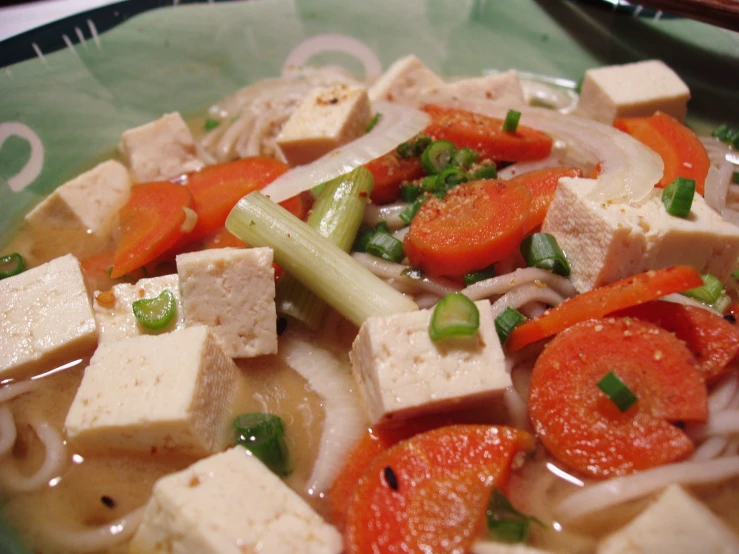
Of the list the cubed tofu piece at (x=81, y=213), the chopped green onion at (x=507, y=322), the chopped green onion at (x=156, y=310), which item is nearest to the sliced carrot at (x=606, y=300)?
the chopped green onion at (x=507, y=322)

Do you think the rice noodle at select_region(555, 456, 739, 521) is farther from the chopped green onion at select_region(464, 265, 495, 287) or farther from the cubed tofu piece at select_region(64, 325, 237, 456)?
the cubed tofu piece at select_region(64, 325, 237, 456)

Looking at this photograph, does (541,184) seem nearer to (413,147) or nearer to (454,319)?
(413,147)

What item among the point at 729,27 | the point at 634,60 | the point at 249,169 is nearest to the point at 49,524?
the point at 249,169

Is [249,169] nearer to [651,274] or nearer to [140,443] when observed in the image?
[140,443]

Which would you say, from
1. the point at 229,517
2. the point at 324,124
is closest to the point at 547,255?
the point at 324,124

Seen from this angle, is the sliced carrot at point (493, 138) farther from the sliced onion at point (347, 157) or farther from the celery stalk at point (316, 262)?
the celery stalk at point (316, 262)

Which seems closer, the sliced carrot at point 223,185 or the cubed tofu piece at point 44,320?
the cubed tofu piece at point 44,320
